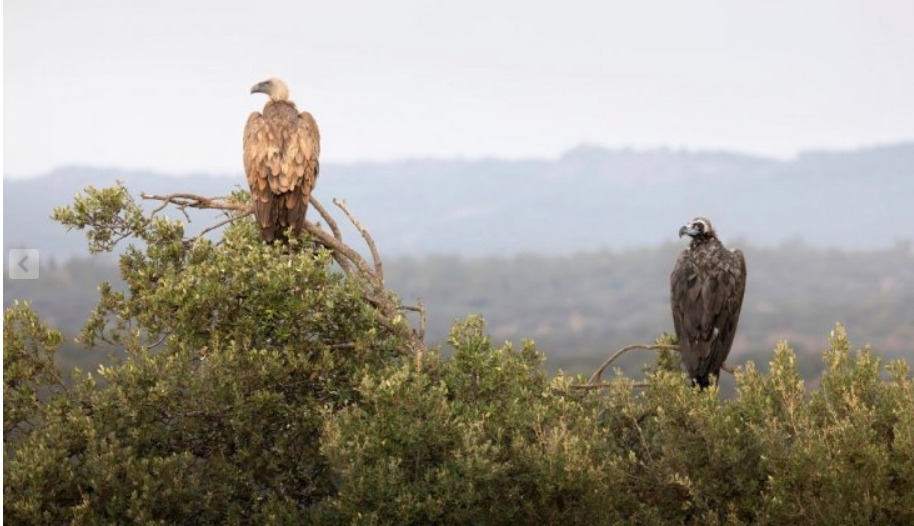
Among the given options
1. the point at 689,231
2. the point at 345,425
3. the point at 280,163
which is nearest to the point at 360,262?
the point at 280,163

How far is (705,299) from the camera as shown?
683 inches

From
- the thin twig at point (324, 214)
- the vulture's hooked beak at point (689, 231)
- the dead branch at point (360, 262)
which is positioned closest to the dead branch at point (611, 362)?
the vulture's hooked beak at point (689, 231)

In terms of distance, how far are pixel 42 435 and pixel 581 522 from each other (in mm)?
5662

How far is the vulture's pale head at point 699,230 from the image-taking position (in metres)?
18.0

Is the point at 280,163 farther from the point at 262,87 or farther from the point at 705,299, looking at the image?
the point at 705,299

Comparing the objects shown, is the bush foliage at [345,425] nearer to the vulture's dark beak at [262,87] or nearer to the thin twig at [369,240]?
the thin twig at [369,240]

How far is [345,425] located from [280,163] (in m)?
3.80

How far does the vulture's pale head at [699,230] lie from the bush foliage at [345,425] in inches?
118

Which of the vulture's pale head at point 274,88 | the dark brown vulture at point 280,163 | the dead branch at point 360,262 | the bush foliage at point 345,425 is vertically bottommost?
the bush foliage at point 345,425

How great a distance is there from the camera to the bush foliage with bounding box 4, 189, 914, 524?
13031 mm

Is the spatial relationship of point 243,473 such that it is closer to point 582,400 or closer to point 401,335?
point 401,335

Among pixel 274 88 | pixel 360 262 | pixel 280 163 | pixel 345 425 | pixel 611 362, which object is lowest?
pixel 345 425

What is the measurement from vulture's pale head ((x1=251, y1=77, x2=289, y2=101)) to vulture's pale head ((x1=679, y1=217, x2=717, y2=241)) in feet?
18.4

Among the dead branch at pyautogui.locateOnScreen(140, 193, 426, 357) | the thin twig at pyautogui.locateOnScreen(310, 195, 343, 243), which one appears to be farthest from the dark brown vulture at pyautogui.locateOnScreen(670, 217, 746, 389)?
the thin twig at pyautogui.locateOnScreen(310, 195, 343, 243)
